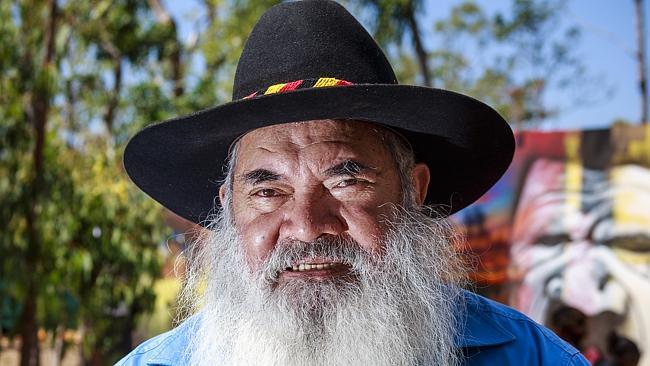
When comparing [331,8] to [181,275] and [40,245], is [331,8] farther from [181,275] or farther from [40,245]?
[40,245]

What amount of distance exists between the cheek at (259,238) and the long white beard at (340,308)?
0.09 feet

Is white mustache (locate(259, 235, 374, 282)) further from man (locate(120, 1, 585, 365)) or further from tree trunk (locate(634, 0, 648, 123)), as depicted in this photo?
tree trunk (locate(634, 0, 648, 123))

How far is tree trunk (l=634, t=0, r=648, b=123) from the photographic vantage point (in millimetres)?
14781

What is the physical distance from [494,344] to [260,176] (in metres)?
0.69

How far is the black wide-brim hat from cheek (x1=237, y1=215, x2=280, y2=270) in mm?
232

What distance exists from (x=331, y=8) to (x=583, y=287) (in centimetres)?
543

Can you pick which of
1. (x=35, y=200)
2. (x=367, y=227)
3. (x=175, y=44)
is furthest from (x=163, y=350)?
(x=175, y=44)

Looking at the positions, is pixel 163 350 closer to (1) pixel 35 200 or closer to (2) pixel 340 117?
(2) pixel 340 117

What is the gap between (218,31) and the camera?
12.7m

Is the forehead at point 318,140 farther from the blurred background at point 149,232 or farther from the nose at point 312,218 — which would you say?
the blurred background at point 149,232

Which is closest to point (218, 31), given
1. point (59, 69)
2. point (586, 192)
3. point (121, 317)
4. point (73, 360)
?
point (121, 317)

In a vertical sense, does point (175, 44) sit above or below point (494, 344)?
above

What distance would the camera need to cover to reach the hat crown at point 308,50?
2041 mm

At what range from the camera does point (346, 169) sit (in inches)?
77.4
